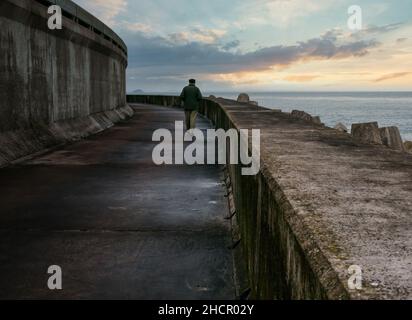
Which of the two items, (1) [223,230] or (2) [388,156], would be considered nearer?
(2) [388,156]

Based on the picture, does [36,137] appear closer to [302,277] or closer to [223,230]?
[223,230]

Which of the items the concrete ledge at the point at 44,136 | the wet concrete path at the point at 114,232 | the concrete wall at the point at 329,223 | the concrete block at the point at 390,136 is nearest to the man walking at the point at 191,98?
the concrete ledge at the point at 44,136

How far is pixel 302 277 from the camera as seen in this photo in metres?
1.84

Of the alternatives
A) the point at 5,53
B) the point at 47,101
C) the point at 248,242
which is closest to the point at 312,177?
the point at 248,242

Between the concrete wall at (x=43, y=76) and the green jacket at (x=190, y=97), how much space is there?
10.5 ft

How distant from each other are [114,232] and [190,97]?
1067 cm

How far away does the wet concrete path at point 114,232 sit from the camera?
13.1 feet

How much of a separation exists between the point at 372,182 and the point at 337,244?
4.17 ft

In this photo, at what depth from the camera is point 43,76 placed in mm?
12047

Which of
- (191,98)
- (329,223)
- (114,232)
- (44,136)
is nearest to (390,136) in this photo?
(191,98)

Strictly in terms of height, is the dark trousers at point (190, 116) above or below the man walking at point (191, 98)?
below

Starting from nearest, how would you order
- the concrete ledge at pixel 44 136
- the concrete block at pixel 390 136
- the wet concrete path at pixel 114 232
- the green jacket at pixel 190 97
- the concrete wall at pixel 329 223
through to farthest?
the concrete wall at pixel 329 223 → the wet concrete path at pixel 114 232 → the concrete ledge at pixel 44 136 → the concrete block at pixel 390 136 → the green jacket at pixel 190 97

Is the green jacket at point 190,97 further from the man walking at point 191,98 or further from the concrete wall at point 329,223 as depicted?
the concrete wall at point 329,223

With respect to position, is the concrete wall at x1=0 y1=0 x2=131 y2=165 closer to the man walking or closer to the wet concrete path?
the wet concrete path
